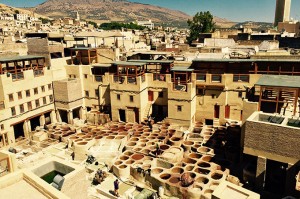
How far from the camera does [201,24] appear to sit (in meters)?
94.3

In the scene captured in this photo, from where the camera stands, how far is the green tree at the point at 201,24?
9288cm

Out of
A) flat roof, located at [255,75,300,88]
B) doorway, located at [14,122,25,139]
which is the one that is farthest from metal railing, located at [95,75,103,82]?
Result: flat roof, located at [255,75,300,88]

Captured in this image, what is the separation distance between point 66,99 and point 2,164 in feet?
75.4

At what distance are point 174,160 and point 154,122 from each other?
1182 centimetres

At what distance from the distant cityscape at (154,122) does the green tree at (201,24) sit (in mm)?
42732

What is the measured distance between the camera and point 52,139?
123 ft

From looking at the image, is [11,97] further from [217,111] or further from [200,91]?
[217,111]

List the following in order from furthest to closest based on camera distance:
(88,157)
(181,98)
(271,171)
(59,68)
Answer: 1. (59,68)
2. (181,98)
3. (88,157)
4. (271,171)

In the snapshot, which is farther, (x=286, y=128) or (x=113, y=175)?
(x=113, y=175)

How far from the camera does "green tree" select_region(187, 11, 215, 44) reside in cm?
9288

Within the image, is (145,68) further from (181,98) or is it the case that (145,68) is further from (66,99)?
(66,99)

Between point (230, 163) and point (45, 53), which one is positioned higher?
point (45, 53)

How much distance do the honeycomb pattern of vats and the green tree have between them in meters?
63.8

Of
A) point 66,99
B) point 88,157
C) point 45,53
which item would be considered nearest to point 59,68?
point 45,53
